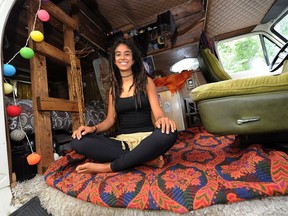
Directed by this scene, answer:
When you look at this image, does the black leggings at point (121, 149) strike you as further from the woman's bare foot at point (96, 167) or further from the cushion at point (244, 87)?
the cushion at point (244, 87)

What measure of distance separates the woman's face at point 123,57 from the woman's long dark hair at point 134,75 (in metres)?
0.04

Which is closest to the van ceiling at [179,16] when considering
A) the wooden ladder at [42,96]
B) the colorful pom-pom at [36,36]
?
the wooden ladder at [42,96]

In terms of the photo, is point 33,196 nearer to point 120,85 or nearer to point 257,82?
point 120,85

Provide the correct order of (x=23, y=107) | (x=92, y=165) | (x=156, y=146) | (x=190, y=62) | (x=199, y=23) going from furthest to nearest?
(x=190, y=62) < (x=199, y=23) < (x=23, y=107) < (x=92, y=165) < (x=156, y=146)

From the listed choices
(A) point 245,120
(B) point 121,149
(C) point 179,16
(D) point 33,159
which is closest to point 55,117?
(D) point 33,159

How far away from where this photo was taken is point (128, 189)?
79 cm

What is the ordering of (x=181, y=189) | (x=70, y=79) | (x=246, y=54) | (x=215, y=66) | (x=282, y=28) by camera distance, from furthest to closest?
(x=246, y=54) → (x=282, y=28) → (x=215, y=66) → (x=70, y=79) → (x=181, y=189)

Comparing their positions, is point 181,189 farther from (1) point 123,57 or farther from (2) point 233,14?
(2) point 233,14

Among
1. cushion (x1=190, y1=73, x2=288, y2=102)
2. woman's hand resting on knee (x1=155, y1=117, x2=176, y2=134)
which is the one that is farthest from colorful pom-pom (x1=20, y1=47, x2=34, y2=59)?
cushion (x1=190, y1=73, x2=288, y2=102)

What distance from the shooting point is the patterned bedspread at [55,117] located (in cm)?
131

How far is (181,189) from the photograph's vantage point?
2.39 feet

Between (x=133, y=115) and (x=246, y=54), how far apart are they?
3.01 meters

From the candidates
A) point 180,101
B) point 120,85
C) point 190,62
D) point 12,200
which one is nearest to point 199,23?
point 190,62

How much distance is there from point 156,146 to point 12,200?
0.92 m
